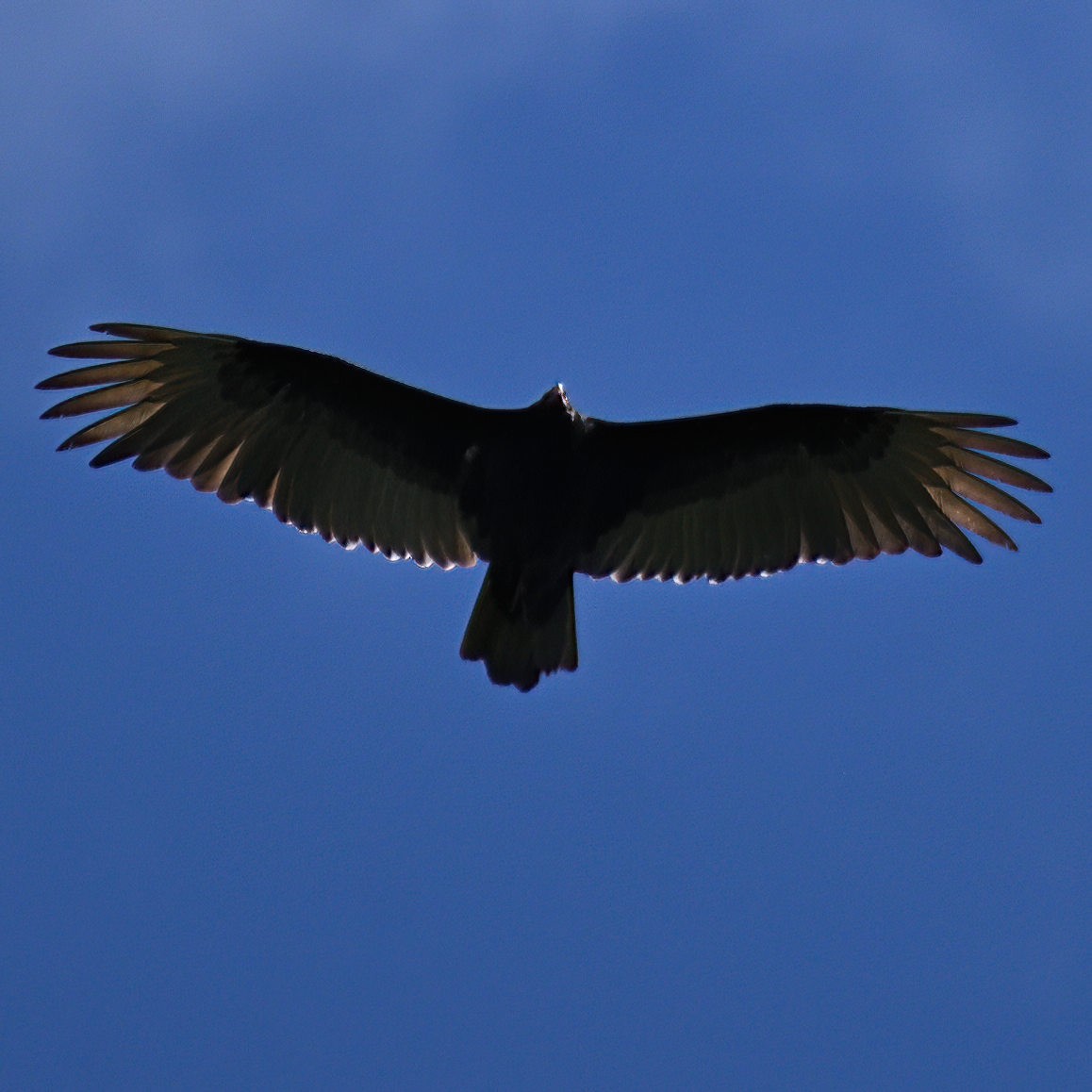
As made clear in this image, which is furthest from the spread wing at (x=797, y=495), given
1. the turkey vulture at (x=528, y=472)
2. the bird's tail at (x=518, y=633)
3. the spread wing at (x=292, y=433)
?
the spread wing at (x=292, y=433)

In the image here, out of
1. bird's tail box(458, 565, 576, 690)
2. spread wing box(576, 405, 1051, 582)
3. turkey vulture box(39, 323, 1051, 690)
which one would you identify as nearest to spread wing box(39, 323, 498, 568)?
turkey vulture box(39, 323, 1051, 690)

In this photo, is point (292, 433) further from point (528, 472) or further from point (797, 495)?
point (797, 495)

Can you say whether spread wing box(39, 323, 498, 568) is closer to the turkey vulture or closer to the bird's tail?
the turkey vulture

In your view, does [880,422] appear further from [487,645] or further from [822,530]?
[487,645]

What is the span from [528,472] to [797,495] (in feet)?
5.29

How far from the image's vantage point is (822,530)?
9953 millimetres

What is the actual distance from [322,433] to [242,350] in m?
0.61

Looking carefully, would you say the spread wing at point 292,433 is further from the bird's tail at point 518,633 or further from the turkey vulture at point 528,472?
the bird's tail at point 518,633

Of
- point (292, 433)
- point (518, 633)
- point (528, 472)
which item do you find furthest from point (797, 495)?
point (292, 433)

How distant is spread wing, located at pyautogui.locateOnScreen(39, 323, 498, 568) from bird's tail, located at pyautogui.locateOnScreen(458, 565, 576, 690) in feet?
1.15

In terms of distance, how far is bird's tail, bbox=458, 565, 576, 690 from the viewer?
30.9 feet

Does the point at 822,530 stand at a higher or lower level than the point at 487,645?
higher

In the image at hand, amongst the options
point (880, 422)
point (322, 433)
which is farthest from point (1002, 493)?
point (322, 433)

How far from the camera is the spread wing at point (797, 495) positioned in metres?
9.74
